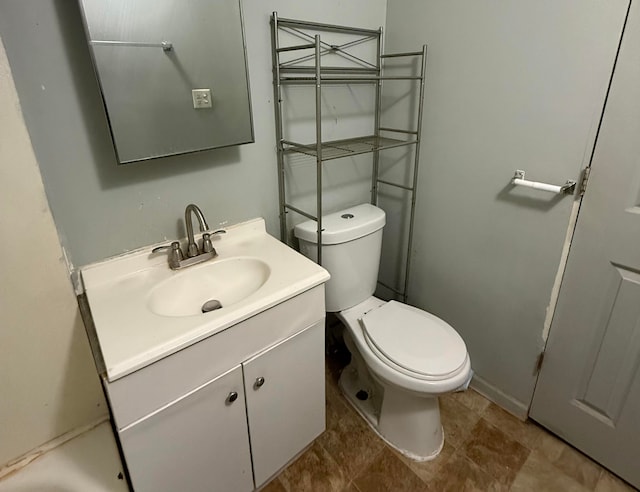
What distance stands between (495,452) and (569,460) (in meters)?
0.26

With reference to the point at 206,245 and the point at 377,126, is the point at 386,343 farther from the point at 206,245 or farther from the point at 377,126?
the point at 377,126

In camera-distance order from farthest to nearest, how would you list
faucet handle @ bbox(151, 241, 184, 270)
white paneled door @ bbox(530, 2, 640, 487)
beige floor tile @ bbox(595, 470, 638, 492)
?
1. beige floor tile @ bbox(595, 470, 638, 492)
2. faucet handle @ bbox(151, 241, 184, 270)
3. white paneled door @ bbox(530, 2, 640, 487)

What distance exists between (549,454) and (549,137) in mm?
1178

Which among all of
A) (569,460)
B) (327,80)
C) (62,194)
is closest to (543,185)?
(327,80)

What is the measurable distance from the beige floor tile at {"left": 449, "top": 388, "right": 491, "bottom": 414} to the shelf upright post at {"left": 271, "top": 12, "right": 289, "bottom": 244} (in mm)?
1054

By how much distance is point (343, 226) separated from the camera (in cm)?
146

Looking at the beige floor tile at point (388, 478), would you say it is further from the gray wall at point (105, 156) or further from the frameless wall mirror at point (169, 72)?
the frameless wall mirror at point (169, 72)

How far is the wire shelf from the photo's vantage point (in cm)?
135

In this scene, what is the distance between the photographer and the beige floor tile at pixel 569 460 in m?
1.36

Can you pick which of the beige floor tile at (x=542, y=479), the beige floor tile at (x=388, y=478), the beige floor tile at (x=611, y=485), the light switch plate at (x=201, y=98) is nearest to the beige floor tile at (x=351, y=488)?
the beige floor tile at (x=388, y=478)

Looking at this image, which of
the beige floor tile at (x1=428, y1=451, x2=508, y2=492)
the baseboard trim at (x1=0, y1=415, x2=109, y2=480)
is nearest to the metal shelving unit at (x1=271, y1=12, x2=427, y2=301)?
the beige floor tile at (x1=428, y1=451, x2=508, y2=492)

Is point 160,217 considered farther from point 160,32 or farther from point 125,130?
point 160,32

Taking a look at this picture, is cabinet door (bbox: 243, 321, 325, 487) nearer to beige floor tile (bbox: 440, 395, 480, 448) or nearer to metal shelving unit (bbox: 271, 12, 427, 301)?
metal shelving unit (bbox: 271, 12, 427, 301)

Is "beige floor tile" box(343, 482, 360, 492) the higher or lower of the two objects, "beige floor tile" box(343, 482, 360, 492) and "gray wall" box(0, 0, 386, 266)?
the lower
